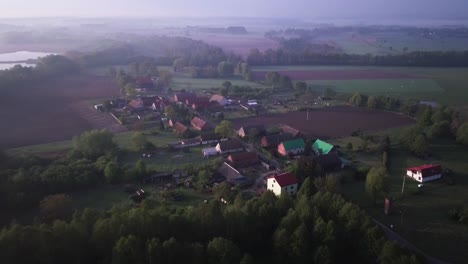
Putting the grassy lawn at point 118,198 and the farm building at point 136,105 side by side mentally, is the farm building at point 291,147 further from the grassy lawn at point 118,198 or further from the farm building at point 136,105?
the farm building at point 136,105

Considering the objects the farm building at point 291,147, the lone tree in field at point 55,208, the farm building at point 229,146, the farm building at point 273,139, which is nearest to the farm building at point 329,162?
the farm building at point 291,147

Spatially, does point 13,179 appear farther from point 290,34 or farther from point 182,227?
point 290,34

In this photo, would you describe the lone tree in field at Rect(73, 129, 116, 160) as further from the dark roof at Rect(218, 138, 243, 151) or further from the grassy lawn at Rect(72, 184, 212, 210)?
the dark roof at Rect(218, 138, 243, 151)

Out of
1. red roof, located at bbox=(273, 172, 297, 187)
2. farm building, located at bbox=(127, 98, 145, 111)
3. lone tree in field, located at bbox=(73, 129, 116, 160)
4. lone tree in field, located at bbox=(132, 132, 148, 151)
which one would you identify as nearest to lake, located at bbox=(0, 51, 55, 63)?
farm building, located at bbox=(127, 98, 145, 111)

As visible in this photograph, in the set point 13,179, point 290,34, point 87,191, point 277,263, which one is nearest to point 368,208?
point 277,263

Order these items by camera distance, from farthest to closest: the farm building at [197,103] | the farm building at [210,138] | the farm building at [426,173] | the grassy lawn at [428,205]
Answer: the farm building at [197,103] < the farm building at [210,138] < the farm building at [426,173] < the grassy lawn at [428,205]

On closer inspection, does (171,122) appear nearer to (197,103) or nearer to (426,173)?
(197,103)

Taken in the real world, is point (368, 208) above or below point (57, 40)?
below
